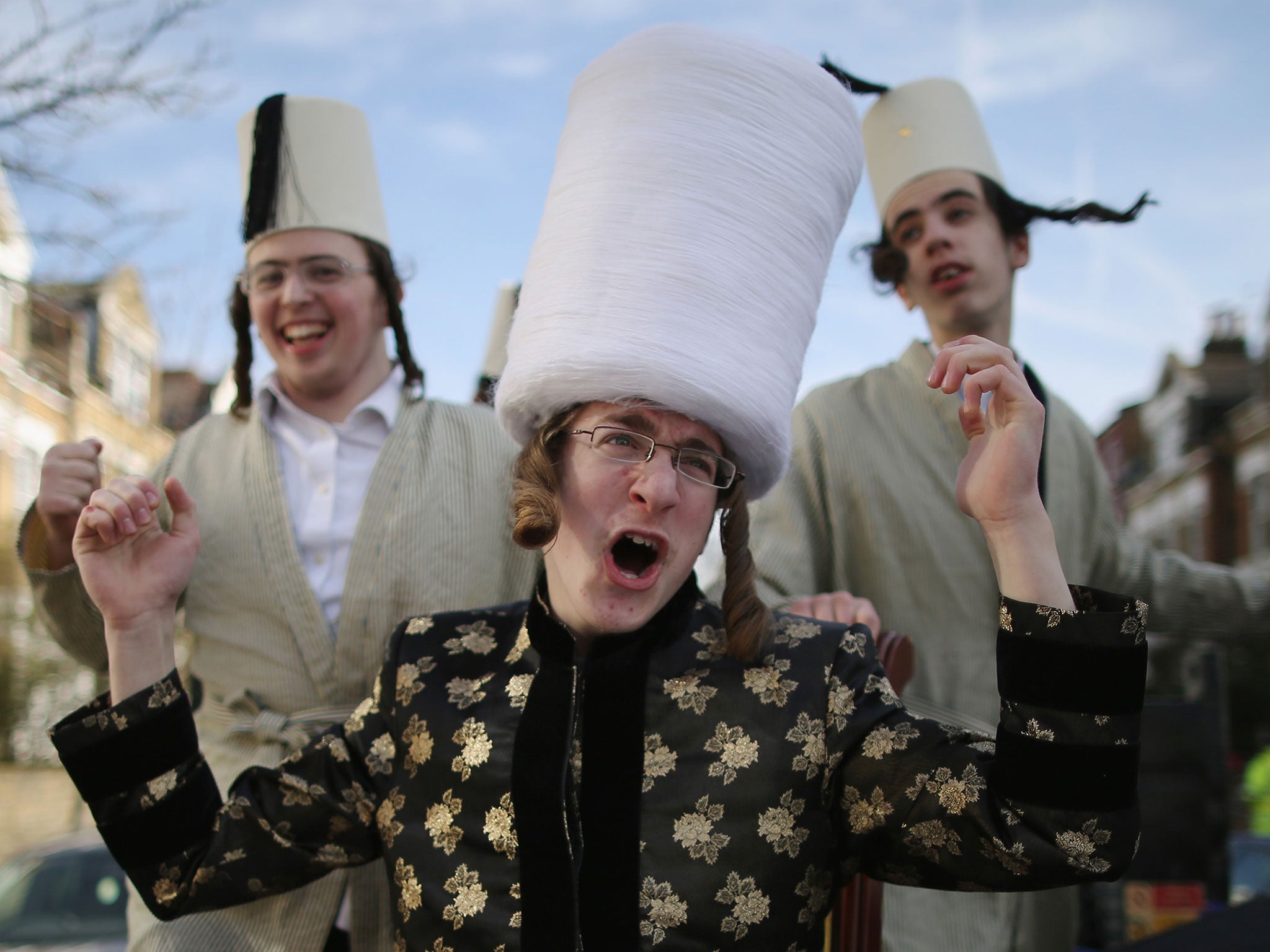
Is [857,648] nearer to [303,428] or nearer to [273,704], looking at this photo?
[273,704]

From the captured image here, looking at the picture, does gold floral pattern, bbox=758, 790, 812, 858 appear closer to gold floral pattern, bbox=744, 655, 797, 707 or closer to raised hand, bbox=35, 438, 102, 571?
gold floral pattern, bbox=744, 655, 797, 707

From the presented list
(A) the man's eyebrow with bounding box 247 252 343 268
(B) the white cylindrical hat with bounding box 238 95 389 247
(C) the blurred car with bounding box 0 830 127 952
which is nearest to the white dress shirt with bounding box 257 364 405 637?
(A) the man's eyebrow with bounding box 247 252 343 268

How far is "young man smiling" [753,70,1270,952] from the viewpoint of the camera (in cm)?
299

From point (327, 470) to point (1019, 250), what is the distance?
201 centimetres

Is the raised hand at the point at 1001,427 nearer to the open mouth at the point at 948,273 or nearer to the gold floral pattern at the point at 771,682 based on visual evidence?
the gold floral pattern at the point at 771,682

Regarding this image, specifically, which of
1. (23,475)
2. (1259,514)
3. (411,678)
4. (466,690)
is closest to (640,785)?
(466,690)

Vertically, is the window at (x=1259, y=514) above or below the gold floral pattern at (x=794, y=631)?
above

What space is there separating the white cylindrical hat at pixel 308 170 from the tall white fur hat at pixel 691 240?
3.71 ft

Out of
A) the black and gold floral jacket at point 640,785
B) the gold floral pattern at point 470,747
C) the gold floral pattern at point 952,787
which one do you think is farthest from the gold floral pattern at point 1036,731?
the gold floral pattern at point 470,747

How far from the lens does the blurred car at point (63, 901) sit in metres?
5.62

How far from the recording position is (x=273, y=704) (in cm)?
278

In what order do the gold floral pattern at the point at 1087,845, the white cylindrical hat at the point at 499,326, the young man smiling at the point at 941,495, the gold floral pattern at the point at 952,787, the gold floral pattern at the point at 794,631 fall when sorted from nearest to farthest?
1. the gold floral pattern at the point at 1087,845
2. the gold floral pattern at the point at 952,787
3. the gold floral pattern at the point at 794,631
4. the young man smiling at the point at 941,495
5. the white cylindrical hat at the point at 499,326

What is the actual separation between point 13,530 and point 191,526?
729 inches

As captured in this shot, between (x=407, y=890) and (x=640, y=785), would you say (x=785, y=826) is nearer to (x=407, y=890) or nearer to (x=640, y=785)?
(x=640, y=785)
